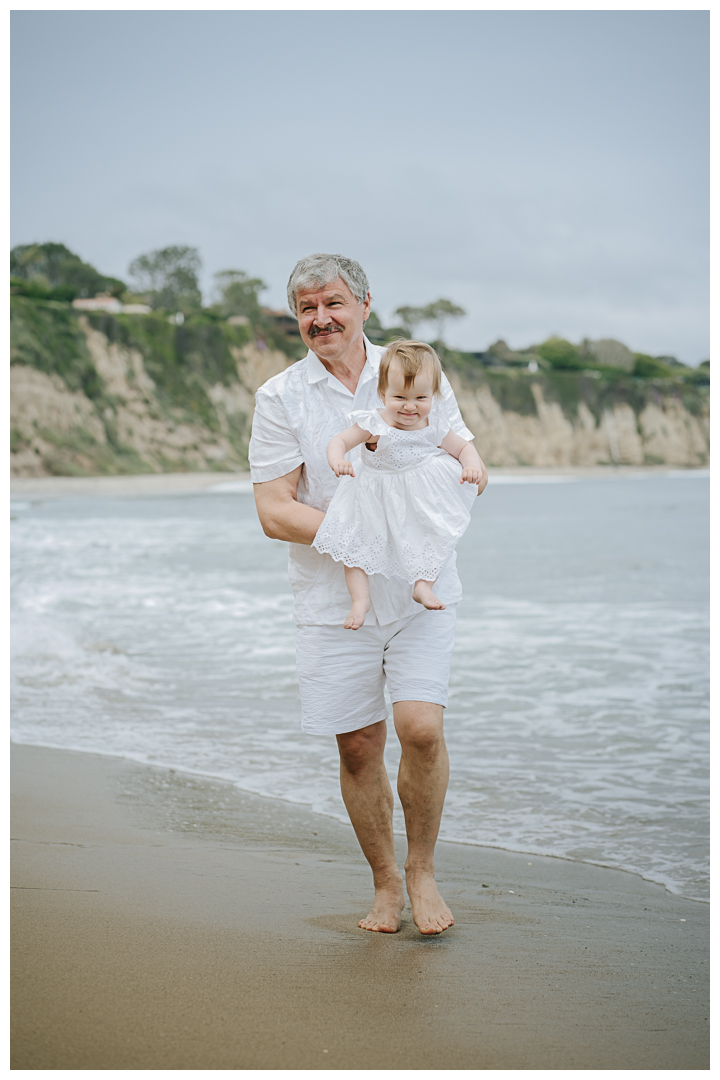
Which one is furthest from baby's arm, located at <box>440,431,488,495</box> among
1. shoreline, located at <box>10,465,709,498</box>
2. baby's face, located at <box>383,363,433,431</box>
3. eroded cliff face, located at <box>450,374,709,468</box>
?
eroded cliff face, located at <box>450,374,709,468</box>

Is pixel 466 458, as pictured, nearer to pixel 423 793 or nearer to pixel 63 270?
pixel 423 793

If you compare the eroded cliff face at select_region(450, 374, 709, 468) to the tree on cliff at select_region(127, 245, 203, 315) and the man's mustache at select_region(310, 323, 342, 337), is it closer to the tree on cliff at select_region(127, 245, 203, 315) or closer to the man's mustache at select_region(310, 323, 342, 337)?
the tree on cliff at select_region(127, 245, 203, 315)

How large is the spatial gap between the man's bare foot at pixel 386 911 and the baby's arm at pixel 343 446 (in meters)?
1.22

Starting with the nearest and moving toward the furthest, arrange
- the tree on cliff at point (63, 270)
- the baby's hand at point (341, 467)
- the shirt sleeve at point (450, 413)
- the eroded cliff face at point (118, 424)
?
the baby's hand at point (341, 467) → the shirt sleeve at point (450, 413) → the eroded cliff face at point (118, 424) → the tree on cliff at point (63, 270)

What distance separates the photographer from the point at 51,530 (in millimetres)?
17891

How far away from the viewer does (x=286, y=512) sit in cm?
270

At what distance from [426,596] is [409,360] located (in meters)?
0.64

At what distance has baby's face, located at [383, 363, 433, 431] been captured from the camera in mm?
2611

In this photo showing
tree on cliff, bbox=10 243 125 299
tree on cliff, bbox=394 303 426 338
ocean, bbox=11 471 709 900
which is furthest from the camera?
tree on cliff, bbox=394 303 426 338

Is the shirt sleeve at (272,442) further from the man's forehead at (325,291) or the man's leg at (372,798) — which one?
the man's leg at (372,798)

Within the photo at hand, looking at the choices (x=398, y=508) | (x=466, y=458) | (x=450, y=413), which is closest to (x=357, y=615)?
(x=398, y=508)

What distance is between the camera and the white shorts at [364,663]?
2678mm

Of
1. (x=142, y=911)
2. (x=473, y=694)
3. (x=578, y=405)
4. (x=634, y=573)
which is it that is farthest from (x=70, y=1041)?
(x=578, y=405)

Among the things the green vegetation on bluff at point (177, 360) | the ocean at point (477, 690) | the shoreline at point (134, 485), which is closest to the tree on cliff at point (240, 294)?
the green vegetation on bluff at point (177, 360)
